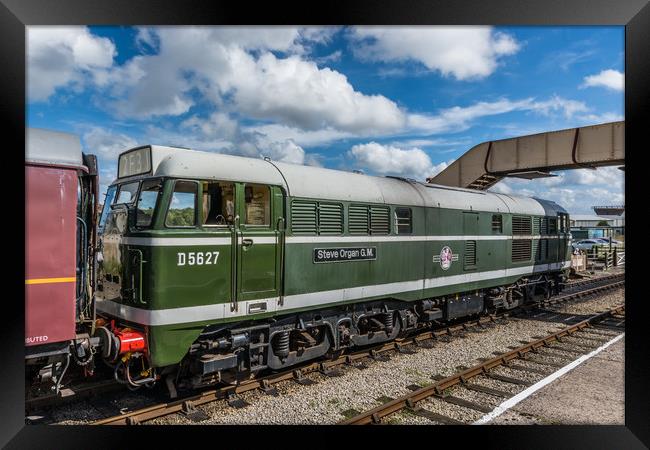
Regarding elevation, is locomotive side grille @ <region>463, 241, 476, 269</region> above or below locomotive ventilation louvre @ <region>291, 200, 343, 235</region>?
below

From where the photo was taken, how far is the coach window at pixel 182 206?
5.99m

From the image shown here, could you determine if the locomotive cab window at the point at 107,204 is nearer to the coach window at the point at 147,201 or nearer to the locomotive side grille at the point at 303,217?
the coach window at the point at 147,201

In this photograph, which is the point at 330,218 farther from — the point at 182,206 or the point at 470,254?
the point at 470,254

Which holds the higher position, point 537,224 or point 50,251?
point 537,224

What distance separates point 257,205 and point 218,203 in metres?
0.62

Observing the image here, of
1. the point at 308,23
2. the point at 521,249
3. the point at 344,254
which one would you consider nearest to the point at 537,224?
the point at 521,249

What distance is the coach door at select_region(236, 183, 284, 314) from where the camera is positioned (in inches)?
259

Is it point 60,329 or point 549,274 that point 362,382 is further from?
point 549,274

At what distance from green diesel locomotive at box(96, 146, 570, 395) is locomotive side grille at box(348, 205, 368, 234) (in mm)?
20

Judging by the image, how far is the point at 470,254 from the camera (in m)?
11.8

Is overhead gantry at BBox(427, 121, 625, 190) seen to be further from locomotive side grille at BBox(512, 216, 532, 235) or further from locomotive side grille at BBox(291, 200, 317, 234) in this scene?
locomotive side grille at BBox(291, 200, 317, 234)

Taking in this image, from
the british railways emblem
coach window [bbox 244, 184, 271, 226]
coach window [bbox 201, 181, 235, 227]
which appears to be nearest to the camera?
coach window [bbox 201, 181, 235, 227]

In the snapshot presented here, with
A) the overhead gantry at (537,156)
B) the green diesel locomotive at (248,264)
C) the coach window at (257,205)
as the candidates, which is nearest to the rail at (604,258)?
the overhead gantry at (537,156)

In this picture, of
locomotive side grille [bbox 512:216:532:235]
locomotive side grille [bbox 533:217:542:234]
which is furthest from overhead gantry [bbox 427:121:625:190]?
locomotive side grille [bbox 512:216:532:235]
